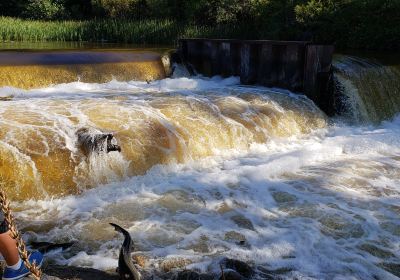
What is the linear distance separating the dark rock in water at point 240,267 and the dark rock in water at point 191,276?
0.19 m

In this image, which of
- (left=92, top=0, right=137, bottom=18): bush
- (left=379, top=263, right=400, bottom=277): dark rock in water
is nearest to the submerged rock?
(left=379, top=263, right=400, bottom=277): dark rock in water

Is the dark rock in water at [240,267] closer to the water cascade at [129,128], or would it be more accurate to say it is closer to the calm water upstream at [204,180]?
the calm water upstream at [204,180]

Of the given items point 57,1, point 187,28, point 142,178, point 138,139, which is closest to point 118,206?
point 142,178

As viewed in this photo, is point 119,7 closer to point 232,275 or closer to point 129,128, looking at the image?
point 129,128

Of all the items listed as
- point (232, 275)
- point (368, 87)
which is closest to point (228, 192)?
point (232, 275)

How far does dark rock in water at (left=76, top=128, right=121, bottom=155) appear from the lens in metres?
5.41

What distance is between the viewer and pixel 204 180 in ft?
18.8

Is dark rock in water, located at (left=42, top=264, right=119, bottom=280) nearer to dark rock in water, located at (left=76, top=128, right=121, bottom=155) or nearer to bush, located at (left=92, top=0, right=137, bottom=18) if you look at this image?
dark rock in water, located at (left=76, top=128, right=121, bottom=155)

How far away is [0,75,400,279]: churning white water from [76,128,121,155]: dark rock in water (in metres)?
0.11

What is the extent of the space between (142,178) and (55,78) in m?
4.29

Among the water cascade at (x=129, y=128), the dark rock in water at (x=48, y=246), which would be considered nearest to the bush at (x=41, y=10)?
the water cascade at (x=129, y=128)

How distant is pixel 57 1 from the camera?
2812 centimetres

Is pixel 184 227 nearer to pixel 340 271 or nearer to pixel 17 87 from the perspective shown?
pixel 340 271

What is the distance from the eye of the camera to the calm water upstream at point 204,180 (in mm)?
4051
